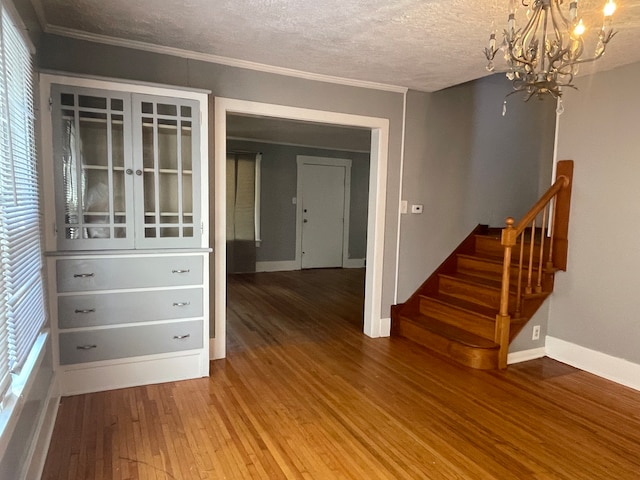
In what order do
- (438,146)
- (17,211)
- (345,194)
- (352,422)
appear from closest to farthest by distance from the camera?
(17,211)
(352,422)
(438,146)
(345,194)

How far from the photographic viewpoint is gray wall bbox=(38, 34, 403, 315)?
2674 mm

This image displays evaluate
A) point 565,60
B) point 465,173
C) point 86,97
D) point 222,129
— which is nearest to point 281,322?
point 222,129

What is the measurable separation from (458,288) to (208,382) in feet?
7.75

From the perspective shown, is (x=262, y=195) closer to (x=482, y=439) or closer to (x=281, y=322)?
(x=281, y=322)

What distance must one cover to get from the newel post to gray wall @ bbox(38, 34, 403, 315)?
3.34 feet

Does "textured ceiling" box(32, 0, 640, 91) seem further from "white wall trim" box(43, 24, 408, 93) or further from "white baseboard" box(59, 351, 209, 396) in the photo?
"white baseboard" box(59, 351, 209, 396)

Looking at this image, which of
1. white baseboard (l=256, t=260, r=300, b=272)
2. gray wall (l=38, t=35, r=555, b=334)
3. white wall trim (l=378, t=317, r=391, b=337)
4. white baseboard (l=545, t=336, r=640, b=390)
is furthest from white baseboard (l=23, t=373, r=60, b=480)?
white baseboard (l=256, t=260, r=300, b=272)

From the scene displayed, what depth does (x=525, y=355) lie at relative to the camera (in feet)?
11.4

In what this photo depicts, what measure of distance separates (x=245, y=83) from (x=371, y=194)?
4.78 feet

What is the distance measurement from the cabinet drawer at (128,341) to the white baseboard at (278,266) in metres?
4.28

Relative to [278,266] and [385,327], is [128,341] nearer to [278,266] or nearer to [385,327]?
[385,327]

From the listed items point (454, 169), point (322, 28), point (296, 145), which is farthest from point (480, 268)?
point (296, 145)

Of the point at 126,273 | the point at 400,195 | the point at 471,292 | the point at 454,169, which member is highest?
the point at 454,169

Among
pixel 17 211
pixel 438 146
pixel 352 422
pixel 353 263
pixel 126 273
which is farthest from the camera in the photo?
pixel 353 263
